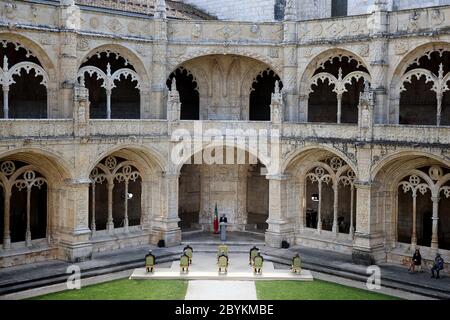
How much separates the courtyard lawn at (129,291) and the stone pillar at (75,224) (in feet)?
9.84

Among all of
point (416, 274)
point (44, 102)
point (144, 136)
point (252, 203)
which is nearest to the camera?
point (416, 274)

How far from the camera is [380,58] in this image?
2881 cm

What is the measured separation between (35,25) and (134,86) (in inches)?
327

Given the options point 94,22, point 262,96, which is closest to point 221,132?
point 262,96

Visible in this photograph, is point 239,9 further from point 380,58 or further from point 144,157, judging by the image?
point 380,58

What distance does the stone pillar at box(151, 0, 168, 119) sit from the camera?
1249 inches

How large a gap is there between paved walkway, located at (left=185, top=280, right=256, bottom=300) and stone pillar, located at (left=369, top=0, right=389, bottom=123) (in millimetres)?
9533

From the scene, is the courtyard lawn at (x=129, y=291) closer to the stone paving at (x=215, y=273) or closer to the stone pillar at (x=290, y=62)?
the stone paving at (x=215, y=273)

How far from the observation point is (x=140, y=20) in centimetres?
3141

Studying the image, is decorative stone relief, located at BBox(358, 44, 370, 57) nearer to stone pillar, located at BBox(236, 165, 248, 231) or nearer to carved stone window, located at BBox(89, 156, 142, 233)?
stone pillar, located at BBox(236, 165, 248, 231)

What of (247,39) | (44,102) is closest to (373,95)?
(247,39)

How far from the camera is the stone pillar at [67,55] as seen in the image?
93.4ft

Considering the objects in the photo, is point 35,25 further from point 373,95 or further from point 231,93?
point 373,95

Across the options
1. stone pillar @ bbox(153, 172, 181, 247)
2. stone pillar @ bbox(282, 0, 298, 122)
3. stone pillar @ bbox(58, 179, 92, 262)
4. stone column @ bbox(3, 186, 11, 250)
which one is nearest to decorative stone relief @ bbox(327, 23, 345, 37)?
stone pillar @ bbox(282, 0, 298, 122)
